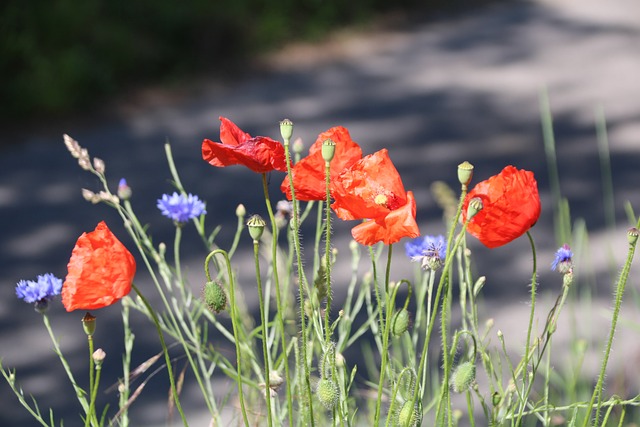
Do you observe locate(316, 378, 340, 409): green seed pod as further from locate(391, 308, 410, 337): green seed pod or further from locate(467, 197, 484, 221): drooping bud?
locate(467, 197, 484, 221): drooping bud

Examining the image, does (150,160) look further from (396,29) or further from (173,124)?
(396,29)

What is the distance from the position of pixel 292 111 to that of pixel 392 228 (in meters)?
4.82

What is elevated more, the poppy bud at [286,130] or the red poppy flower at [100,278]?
the poppy bud at [286,130]

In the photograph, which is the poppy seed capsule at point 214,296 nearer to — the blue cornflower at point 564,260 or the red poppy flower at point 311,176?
the red poppy flower at point 311,176

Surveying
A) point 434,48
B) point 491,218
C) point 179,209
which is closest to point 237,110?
point 434,48

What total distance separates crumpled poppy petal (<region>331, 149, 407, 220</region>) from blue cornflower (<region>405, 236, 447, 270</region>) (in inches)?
4.4

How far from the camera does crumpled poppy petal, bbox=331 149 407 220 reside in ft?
4.10

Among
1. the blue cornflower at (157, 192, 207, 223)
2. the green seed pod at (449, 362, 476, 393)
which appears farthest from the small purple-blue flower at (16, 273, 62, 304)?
the green seed pod at (449, 362, 476, 393)

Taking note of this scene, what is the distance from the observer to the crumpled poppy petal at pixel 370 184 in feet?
4.10

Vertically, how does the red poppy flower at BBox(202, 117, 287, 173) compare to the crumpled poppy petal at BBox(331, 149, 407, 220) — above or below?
above

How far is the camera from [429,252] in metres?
1.38

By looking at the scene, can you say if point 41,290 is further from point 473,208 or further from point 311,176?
point 473,208

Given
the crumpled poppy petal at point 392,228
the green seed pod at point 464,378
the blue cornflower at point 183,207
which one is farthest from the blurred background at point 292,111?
the crumpled poppy petal at point 392,228

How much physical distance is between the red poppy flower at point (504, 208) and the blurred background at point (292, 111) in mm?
2240
